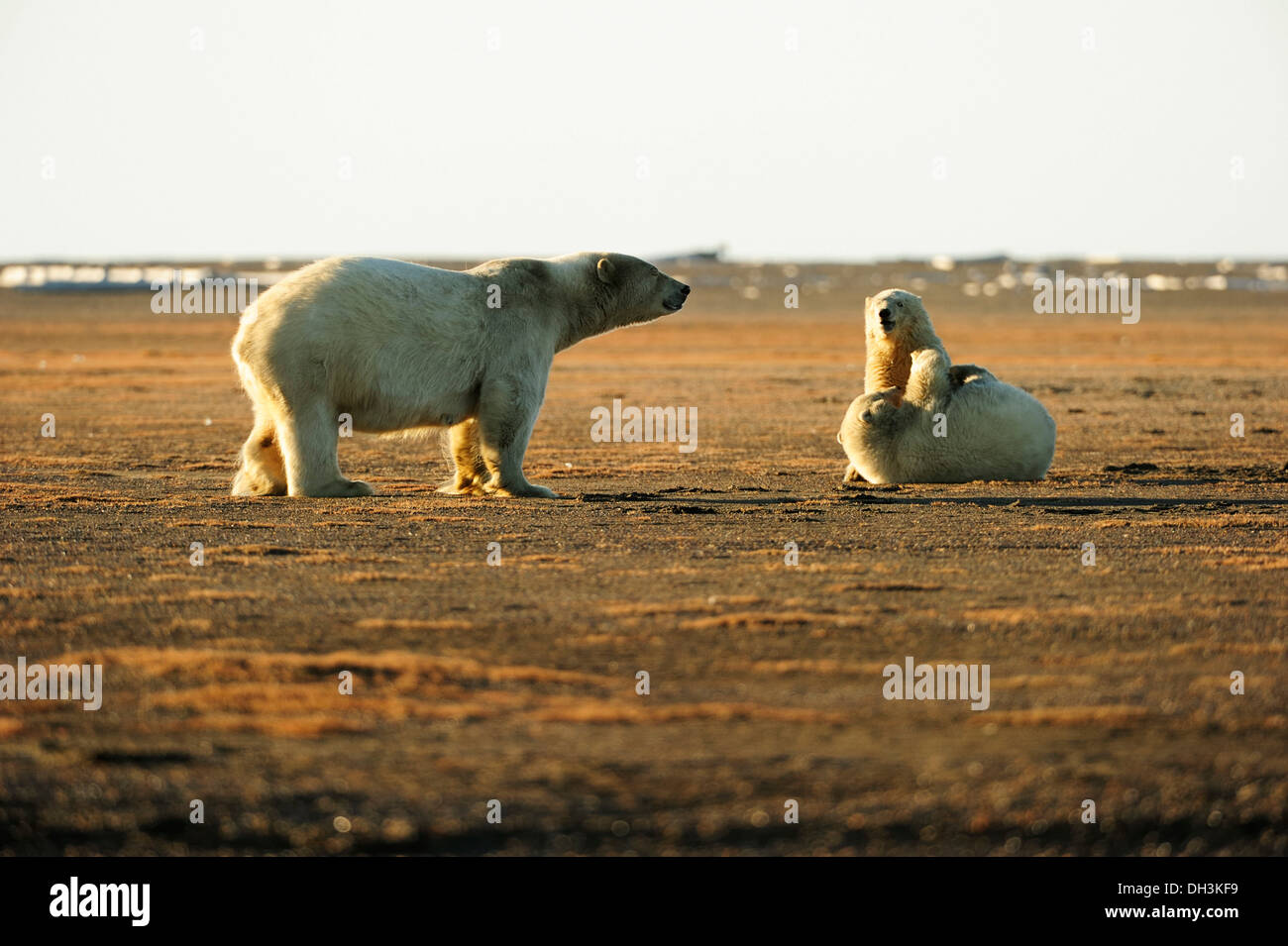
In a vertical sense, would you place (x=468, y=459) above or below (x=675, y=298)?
below

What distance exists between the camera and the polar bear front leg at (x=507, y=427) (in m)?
Result: 13.8

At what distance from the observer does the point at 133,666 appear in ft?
25.6

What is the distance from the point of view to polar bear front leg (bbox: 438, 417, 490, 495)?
14.5 meters

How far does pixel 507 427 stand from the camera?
13.9m

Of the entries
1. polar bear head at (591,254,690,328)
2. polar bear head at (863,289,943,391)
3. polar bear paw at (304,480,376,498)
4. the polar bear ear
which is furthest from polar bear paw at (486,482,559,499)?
polar bear head at (863,289,943,391)

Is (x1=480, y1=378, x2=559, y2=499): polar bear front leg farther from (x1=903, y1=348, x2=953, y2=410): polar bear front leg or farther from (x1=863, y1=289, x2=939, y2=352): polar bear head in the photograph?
(x1=903, y1=348, x2=953, y2=410): polar bear front leg

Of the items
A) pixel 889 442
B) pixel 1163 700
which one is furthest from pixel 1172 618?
pixel 889 442

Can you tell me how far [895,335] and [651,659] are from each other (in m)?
7.73

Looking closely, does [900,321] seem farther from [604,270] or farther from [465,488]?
[465,488]

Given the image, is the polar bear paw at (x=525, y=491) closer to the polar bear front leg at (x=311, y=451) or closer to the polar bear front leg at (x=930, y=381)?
the polar bear front leg at (x=311, y=451)

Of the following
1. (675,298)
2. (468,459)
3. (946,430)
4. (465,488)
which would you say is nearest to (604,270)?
(675,298)

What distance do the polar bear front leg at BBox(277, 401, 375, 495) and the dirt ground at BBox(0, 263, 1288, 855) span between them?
191 mm

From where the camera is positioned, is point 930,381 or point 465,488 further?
point 465,488

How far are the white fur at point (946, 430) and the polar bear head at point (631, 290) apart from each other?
1.87 metres
